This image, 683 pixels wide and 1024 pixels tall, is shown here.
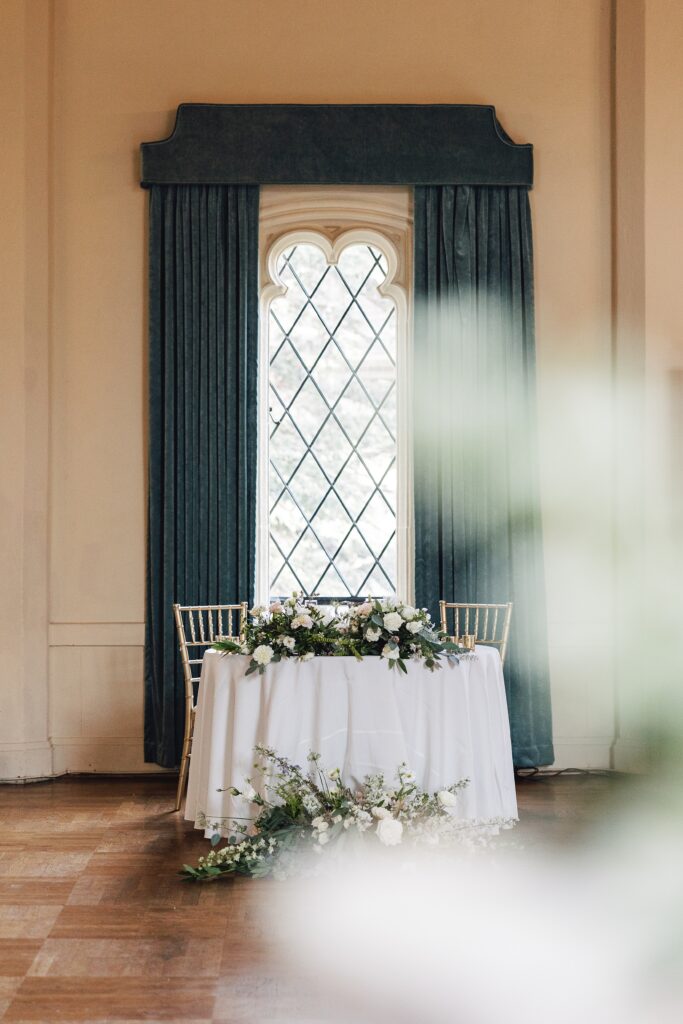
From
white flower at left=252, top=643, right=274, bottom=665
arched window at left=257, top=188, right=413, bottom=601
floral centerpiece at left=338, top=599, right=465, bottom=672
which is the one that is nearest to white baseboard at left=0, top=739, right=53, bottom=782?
arched window at left=257, top=188, right=413, bottom=601

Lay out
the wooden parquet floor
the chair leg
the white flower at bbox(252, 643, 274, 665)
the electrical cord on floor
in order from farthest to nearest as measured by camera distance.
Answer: the electrical cord on floor → the chair leg → the white flower at bbox(252, 643, 274, 665) → the wooden parquet floor

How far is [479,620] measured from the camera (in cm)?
571

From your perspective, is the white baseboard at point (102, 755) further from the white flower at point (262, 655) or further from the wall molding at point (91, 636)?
the white flower at point (262, 655)

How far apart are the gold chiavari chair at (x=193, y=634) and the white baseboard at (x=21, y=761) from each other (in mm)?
855

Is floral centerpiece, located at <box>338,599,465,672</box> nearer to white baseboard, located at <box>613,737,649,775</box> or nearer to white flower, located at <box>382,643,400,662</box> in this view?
white flower, located at <box>382,643,400,662</box>

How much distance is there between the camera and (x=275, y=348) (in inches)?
236

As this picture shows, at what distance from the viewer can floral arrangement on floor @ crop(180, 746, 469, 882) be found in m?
3.84

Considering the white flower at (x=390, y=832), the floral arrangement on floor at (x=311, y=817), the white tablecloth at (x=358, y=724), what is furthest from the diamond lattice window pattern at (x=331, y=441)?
the white flower at (x=390, y=832)

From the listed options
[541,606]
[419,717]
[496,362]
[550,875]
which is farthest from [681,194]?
[550,875]

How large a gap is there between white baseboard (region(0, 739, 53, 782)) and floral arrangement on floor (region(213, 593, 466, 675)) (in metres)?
1.85

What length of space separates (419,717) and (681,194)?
3.42 m

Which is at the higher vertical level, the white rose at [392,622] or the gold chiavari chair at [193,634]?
the white rose at [392,622]

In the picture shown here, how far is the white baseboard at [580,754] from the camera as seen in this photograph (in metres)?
5.76

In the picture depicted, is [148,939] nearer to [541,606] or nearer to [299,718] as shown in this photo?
[299,718]
